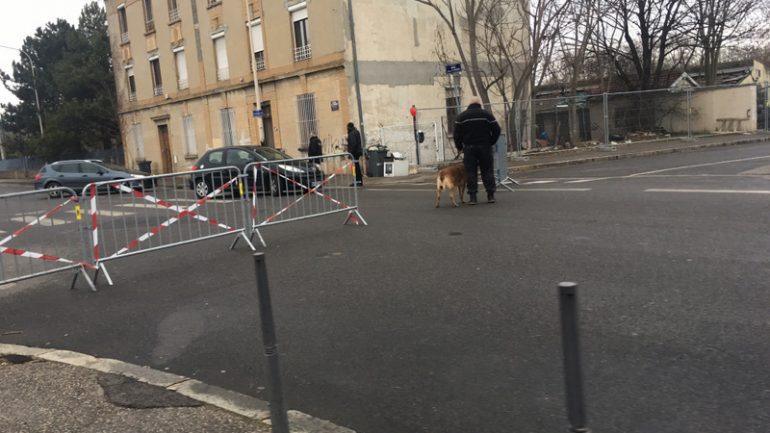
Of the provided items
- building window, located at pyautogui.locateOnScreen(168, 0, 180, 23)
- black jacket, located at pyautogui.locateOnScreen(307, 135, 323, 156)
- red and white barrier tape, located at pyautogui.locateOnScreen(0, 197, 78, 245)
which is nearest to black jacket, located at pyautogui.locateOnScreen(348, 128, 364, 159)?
black jacket, located at pyautogui.locateOnScreen(307, 135, 323, 156)

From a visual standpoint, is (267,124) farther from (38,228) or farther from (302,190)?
(38,228)

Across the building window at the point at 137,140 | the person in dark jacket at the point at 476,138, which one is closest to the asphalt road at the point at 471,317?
the person in dark jacket at the point at 476,138

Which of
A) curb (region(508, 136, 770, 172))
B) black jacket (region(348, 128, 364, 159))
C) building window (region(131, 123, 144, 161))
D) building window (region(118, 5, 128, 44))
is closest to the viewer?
black jacket (region(348, 128, 364, 159))

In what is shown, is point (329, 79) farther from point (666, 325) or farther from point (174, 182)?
point (666, 325)

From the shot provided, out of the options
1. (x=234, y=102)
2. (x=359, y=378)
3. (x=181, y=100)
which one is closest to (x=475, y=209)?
(x=359, y=378)

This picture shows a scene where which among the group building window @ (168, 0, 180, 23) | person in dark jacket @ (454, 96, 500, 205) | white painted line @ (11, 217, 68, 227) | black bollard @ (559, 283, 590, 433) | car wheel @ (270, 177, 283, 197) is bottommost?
Result: black bollard @ (559, 283, 590, 433)

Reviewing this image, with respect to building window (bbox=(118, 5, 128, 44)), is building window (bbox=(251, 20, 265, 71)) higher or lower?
lower

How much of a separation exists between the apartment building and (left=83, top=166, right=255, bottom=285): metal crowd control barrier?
49.9 ft

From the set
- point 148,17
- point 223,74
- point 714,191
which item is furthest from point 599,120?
point 148,17

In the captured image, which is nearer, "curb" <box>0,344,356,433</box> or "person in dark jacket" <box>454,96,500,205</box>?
"curb" <box>0,344,356,433</box>

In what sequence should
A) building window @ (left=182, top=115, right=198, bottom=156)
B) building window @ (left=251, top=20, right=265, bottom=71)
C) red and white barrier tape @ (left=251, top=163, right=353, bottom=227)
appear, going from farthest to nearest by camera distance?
building window @ (left=182, top=115, right=198, bottom=156)
building window @ (left=251, top=20, right=265, bottom=71)
red and white barrier tape @ (left=251, top=163, right=353, bottom=227)

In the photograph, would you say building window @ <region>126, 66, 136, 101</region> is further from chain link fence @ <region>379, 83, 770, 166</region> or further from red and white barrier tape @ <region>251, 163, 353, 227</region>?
red and white barrier tape @ <region>251, 163, 353, 227</region>

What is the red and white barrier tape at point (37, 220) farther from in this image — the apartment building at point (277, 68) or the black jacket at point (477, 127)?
the apartment building at point (277, 68)

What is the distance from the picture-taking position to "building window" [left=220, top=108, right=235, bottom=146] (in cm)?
2953
